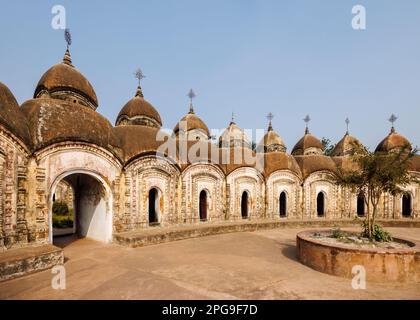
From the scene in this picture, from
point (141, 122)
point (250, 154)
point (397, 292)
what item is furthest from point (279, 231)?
point (141, 122)

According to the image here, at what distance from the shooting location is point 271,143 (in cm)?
2247

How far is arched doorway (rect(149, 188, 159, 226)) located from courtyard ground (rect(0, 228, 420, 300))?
286cm

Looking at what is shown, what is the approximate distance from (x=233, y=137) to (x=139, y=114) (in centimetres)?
990

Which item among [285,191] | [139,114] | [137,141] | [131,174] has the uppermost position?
[139,114]

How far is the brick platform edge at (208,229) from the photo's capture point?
9961mm

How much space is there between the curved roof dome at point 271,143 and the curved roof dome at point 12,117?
18.1 meters

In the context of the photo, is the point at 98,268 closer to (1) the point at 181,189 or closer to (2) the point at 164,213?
(2) the point at 164,213

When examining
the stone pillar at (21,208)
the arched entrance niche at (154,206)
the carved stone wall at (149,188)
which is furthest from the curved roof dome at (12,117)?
the arched entrance niche at (154,206)

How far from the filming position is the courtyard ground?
5.47m

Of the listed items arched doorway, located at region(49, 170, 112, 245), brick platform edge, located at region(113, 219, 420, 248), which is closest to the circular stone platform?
brick platform edge, located at region(113, 219, 420, 248)

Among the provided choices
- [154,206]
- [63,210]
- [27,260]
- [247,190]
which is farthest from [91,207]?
[63,210]

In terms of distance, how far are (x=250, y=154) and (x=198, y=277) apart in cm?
1141

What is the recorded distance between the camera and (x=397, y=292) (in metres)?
5.88

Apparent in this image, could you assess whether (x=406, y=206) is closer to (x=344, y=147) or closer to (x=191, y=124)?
(x=344, y=147)
